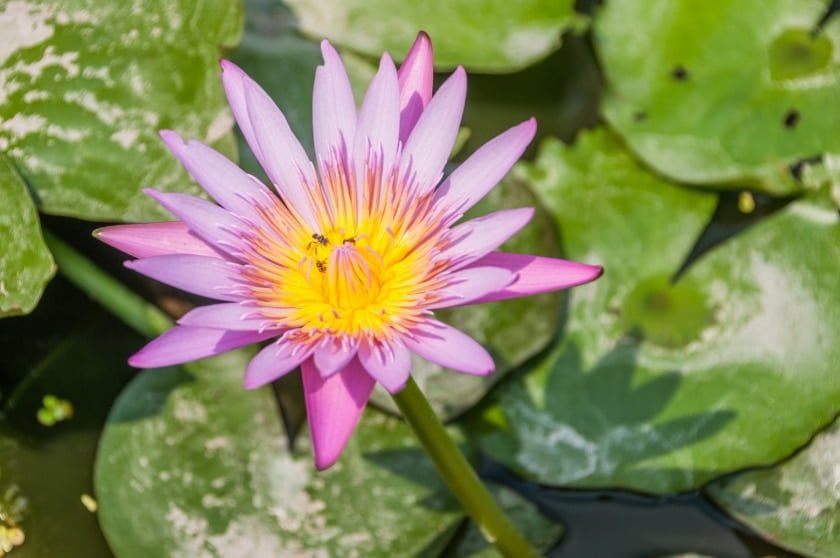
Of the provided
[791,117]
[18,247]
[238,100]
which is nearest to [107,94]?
[18,247]

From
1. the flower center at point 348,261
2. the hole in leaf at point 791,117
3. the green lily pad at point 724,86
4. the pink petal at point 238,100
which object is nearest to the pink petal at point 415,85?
the flower center at point 348,261

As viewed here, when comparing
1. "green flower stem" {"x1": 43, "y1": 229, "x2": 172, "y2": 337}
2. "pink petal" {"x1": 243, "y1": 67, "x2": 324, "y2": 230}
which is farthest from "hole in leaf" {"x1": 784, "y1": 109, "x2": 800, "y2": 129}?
"green flower stem" {"x1": 43, "y1": 229, "x2": 172, "y2": 337}

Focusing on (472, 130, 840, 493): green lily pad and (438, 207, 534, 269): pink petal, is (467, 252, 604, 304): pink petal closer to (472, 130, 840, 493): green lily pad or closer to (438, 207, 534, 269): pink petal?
(438, 207, 534, 269): pink petal

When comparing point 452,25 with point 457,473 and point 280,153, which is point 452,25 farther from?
point 457,473

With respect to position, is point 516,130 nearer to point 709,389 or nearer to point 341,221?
point 341,221

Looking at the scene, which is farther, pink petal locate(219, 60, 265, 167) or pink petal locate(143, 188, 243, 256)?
pink petal locate(219, 60, 265, 167)

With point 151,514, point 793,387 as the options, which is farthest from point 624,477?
point 151,514
